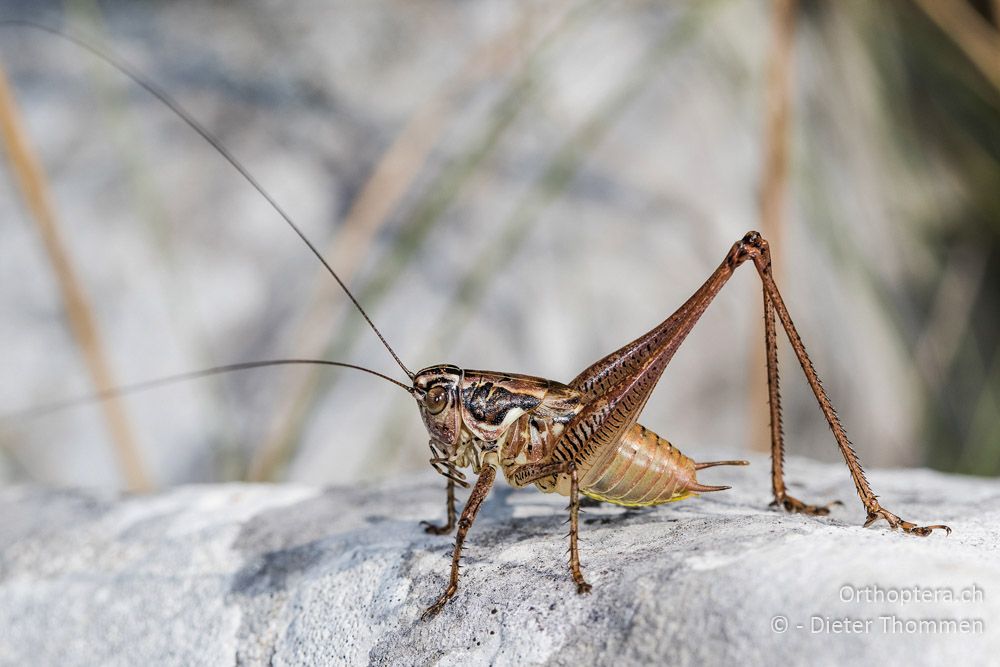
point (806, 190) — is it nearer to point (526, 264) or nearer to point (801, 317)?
point (801, 317)

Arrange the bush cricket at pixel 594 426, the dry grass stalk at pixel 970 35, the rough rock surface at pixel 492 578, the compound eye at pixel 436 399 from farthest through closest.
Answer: the dry grass stalk at pixel 970 35, the compound eye at pixel 436 399, the bush cricket at pixel 594 426, the rough rock surface at pixel 492 578

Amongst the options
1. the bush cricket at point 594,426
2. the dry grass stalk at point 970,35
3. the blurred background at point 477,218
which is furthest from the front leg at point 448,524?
the dry grass stalk at point 970,35

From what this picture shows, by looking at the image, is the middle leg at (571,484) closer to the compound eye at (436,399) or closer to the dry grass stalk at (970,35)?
the compound eye at (436,399)

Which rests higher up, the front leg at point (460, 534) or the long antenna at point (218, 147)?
the long antenna at point (218, 147)

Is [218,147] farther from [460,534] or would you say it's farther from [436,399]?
[460,534]

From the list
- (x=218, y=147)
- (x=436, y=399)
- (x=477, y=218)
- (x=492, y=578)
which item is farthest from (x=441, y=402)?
(x=477, y=218)

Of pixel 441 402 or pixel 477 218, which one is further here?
pixel 477 218

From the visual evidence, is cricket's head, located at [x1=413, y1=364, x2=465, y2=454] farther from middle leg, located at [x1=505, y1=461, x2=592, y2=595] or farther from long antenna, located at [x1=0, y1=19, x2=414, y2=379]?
middle leg, located at [x1=505, y1=461, x2=592, y2=595]
